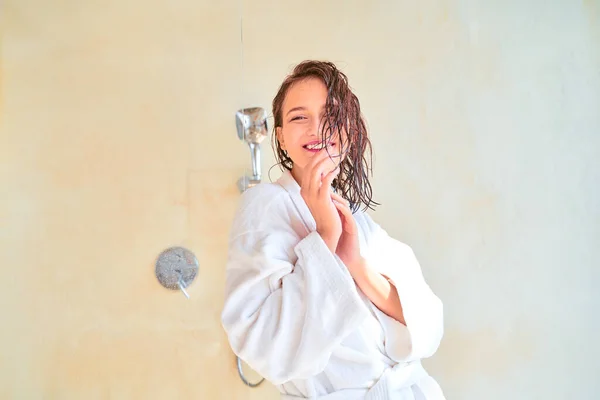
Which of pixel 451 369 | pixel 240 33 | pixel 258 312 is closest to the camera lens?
pixel 258 312

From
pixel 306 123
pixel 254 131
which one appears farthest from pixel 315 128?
pixel 254 131

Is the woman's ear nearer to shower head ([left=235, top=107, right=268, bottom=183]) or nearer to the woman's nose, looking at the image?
the woman's nose

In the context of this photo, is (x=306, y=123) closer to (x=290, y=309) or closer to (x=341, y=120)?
(x=341, y=120)

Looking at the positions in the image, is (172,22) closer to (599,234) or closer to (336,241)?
(336,241)

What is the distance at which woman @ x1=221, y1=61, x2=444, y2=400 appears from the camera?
0.90m

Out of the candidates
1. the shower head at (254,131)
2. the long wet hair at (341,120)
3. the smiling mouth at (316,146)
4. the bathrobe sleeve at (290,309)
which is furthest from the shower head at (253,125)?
the bathrobe sleeve at (290,309)

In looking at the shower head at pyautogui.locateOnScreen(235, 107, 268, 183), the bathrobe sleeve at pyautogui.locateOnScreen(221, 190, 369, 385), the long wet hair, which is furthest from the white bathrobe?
the shower head at pyautogui.locateOnScreen(235, 107, 268, 183)

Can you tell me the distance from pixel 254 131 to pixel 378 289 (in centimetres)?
85

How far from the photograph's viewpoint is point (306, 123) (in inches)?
41.1

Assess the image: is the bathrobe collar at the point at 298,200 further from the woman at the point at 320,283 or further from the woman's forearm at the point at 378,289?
the woman's forearm at the point at 378,289

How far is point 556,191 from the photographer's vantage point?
68.1 inches

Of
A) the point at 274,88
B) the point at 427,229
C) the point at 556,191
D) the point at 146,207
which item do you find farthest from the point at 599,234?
the point at 146,207

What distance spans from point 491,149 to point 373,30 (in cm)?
52

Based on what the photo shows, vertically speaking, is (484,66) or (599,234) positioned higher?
(484,66)
